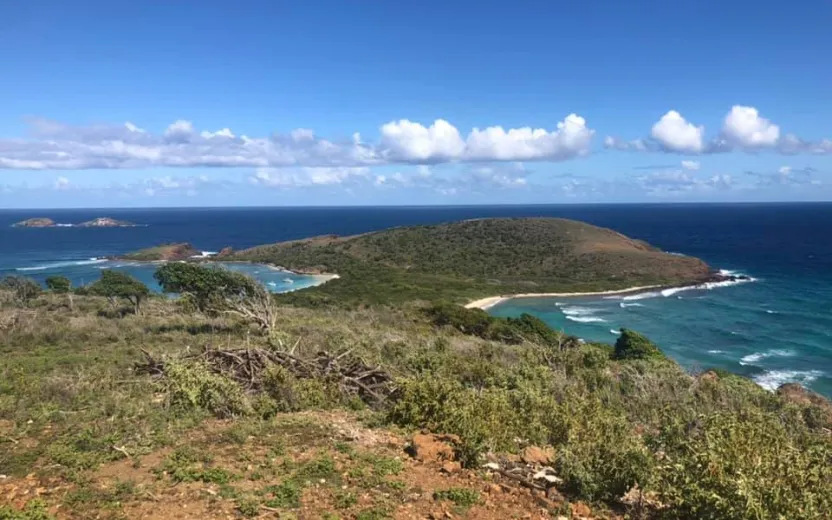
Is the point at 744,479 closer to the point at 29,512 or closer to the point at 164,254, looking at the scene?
the point at 29,512

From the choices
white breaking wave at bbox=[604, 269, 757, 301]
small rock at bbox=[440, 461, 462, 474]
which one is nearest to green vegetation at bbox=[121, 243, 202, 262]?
white breaking wave at bbox=[604, 269, 757, 301]

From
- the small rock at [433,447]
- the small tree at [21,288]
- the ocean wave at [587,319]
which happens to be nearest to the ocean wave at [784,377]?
the ocean wave at [587,319]

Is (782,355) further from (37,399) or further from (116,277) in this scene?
(116,277)

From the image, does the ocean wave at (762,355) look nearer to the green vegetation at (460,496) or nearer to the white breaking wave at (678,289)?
the white breaking wave at (678,289)

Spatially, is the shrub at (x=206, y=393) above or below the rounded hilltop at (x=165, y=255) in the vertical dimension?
above

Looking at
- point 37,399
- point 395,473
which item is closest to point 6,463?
point 37,399

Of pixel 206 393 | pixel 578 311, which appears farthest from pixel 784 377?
pixel 206 393
